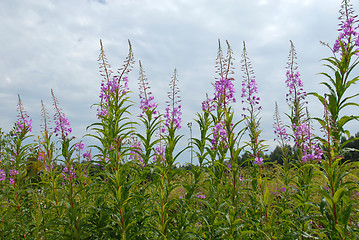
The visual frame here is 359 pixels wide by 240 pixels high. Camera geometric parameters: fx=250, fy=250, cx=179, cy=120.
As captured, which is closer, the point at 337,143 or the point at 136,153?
the point at 337,143

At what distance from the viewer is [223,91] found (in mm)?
4988

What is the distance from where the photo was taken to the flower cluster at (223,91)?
16.1 feet

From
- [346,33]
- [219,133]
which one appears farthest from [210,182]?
[346,33]

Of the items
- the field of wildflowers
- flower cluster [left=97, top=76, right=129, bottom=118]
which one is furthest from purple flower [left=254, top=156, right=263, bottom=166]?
flower cluster [left=97, top=76, right=129, bottom=118]

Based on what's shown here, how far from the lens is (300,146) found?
4.70 m

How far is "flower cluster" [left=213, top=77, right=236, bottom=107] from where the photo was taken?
16.1ft

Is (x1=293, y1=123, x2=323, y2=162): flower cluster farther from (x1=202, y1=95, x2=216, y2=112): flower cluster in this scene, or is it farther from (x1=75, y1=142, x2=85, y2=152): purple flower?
(x1=75, y1=142, x2=85, y2=152): purple flower

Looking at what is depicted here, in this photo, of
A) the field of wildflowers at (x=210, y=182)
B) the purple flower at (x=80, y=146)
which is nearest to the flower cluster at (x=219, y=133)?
the field of wildflowers at (x=210, y=182)

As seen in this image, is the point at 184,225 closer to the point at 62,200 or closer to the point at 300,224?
the point at 300,224

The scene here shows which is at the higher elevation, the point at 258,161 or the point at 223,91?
the point at 223,91

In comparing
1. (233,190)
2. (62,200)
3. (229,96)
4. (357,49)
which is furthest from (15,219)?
(357,49)

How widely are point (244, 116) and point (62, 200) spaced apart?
3.85 meters

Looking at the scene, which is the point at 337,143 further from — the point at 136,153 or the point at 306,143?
the point at 136,153

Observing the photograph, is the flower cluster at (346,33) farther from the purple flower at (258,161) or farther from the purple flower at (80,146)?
the purple flower at (80,146)
